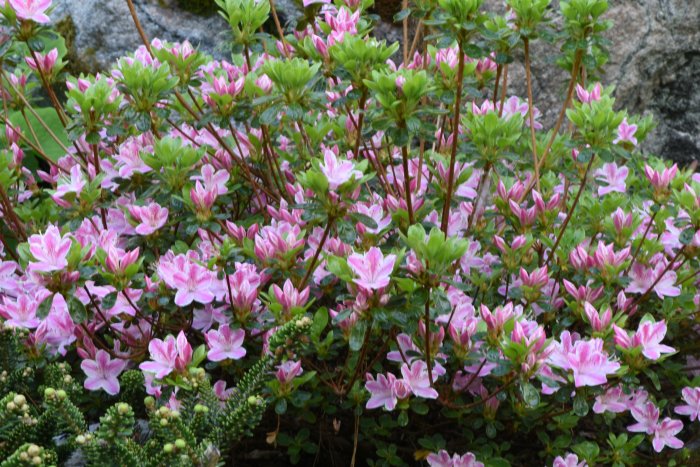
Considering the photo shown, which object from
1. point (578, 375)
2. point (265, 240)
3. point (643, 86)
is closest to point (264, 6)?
point (265, 240)

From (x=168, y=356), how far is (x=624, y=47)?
321 cm

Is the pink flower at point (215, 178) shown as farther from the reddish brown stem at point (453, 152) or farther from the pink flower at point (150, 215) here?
the reddish brown stem at point (453, 152)

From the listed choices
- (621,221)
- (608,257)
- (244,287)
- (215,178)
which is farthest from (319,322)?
(621,221)

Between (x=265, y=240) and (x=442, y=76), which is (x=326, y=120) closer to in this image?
(x=442, y=76)

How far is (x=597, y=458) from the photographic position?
2.21 metres

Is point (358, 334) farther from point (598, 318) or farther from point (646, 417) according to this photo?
point (646, 417)

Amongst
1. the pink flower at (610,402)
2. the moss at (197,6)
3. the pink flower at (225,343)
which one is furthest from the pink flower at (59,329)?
the moss at (197,6)

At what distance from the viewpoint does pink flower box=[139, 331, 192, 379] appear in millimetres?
1834

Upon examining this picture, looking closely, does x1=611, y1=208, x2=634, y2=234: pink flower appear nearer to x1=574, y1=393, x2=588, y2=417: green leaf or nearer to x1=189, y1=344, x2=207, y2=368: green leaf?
x1=574, y1=393, x2=588, y2=417: green leaf

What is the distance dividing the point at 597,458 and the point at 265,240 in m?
1.06

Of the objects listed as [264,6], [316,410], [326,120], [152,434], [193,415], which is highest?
[264,6]

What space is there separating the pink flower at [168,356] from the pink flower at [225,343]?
111mm

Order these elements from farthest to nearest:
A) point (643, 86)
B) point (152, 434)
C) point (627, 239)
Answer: point (643, 86) < point (627, 239) < point (152, 434)

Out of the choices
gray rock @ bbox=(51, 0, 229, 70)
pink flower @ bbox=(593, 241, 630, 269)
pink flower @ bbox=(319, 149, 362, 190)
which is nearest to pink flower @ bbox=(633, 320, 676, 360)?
pink flower @ bbox=(593, 241, 630, 269)
